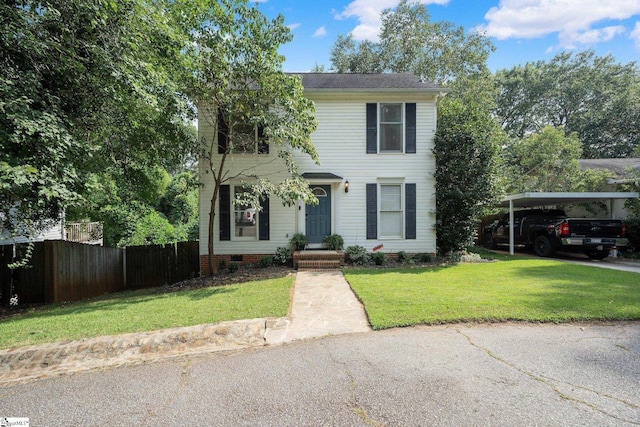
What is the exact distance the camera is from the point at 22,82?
16.0 ft

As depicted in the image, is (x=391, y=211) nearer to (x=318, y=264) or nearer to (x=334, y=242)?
(x=334, y=242)

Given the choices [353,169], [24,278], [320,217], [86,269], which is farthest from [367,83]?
[24,278]

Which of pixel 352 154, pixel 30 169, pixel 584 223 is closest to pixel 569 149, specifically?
pixel 584 223

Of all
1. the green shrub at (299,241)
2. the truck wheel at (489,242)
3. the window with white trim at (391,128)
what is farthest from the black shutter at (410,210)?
the truck wheel at (489,242)

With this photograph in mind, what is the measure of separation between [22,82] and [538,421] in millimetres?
7632

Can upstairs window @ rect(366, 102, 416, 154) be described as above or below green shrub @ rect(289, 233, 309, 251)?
above

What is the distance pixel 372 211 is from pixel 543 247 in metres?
6.70

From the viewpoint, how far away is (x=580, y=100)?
2670cm

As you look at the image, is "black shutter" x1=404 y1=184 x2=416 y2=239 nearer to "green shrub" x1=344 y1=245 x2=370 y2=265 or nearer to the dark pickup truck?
"green shrub" x1=344 y1=245 x2=370 y2=265

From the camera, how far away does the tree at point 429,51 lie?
60.5ft

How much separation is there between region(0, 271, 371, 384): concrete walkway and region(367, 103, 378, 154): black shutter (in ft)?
21.0

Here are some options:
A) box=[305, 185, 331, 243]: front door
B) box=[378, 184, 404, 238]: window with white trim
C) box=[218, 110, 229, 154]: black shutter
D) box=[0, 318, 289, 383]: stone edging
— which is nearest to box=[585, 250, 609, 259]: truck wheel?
box=[378, 184, 404, 238]: window with white trim

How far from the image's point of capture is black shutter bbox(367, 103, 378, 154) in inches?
400

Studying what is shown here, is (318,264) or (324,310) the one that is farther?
(318,264)
